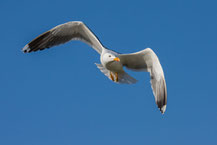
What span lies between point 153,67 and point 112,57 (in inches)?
37.4

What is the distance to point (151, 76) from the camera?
24.3 ft

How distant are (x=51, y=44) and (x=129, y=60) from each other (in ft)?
6.35

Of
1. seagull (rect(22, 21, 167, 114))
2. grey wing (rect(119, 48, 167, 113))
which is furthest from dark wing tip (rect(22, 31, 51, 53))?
grey wing (rect(119, 48, 167, 113))

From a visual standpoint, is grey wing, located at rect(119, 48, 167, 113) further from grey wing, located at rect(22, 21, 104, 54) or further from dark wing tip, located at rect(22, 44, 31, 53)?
dark wing tip, located at rect(22, 44, 31, 53)

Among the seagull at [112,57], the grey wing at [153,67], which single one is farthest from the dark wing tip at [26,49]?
the grey wing at [153,67]

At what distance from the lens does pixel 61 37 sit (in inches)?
320

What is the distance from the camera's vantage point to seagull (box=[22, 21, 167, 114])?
7148 millimetres

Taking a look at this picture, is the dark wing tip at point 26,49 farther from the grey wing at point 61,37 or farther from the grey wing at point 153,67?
the grey wing at point 153,67

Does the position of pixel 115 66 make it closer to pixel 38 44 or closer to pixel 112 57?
pixel 112 57

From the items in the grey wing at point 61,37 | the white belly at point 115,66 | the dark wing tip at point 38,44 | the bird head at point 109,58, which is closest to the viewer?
the bird head at point 109,58

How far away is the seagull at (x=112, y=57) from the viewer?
7148 mm

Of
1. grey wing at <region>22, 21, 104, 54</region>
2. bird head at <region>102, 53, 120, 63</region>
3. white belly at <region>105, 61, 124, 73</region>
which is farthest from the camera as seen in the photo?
grey wing at <region>22, 21, 104, 54</region>

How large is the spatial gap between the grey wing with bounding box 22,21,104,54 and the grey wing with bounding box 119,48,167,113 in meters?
0.80

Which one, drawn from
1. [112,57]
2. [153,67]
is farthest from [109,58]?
[153,67]
